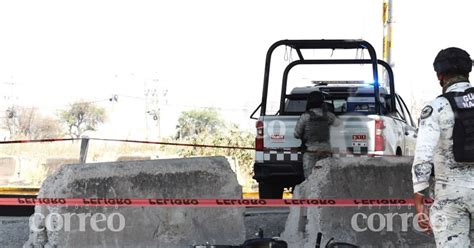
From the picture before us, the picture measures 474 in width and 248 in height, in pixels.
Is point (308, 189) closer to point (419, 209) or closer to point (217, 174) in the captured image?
point (217, 174)

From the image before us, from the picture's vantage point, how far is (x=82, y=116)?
68.3 meters

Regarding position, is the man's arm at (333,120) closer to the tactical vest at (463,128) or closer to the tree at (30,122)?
the tactical vest at (463,128)

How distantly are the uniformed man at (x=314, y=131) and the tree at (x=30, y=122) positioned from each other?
151 feet

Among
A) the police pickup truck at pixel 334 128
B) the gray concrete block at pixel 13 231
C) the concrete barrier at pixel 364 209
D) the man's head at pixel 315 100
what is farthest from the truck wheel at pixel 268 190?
the gray concrete block at pixel 13 231

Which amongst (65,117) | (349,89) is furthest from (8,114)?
(349,89)

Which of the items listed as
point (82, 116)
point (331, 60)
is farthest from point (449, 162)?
point (82, 116)

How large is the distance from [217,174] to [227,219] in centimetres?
41

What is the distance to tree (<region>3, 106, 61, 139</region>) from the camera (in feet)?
178

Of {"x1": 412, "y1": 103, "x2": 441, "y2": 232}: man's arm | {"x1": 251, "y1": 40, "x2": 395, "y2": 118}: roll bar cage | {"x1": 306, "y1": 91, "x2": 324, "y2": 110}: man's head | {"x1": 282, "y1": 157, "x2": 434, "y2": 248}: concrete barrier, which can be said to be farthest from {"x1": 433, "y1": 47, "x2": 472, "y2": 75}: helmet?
{"x1": 251, "y1": 40, "x2": 395, "y2": 118}: roll bar cage

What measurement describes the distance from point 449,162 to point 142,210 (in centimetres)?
311

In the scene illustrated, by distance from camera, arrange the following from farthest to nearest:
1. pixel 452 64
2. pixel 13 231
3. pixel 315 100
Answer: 1. pixel 315 100
2. pixel 13 231
3. pixel 452 64

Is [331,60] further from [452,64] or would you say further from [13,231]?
[452,64]

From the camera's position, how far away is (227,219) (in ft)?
20.5

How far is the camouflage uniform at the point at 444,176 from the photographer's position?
11.7ft
